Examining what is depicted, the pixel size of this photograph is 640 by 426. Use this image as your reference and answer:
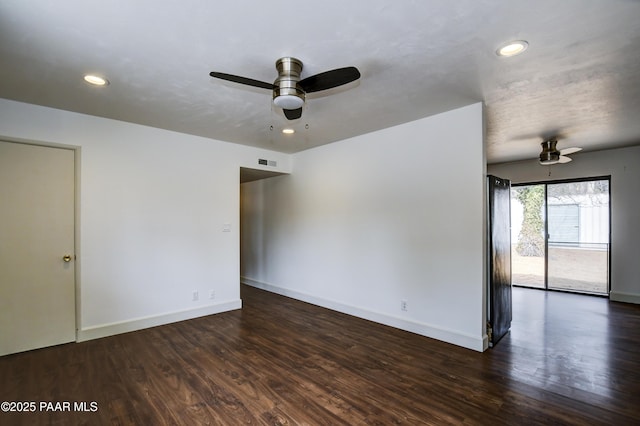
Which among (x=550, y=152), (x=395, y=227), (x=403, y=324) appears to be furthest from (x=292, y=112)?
(x=550, y=152)

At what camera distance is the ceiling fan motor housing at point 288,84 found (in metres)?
2.37

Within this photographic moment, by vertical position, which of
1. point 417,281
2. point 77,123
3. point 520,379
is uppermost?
point 77,123

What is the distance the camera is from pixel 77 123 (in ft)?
11.8

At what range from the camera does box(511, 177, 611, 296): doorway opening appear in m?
5.83

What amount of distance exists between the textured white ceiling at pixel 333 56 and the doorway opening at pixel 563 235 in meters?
2.61

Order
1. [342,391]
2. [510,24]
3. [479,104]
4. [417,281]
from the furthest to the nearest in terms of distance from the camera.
→ 1. [417,281]
2. [479,104]
3. [342,391]
4. [510,24]

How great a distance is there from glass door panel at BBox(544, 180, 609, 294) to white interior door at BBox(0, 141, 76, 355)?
832 cm

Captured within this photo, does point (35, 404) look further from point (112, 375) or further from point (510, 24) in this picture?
point (510, 24)

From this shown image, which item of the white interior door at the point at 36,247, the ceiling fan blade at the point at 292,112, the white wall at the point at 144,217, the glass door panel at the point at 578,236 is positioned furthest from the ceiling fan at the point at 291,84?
the glass door panel at the point at 578,236

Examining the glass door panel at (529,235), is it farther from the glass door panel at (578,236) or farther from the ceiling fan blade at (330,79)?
the ceiling fan blade at (330,79)

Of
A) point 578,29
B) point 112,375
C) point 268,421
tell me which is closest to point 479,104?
point 578,29

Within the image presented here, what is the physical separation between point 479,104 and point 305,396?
337 cm

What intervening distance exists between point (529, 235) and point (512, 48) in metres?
5.81

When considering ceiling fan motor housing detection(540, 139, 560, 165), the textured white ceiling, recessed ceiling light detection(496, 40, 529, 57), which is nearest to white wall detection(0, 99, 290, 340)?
the textured white ceiling
